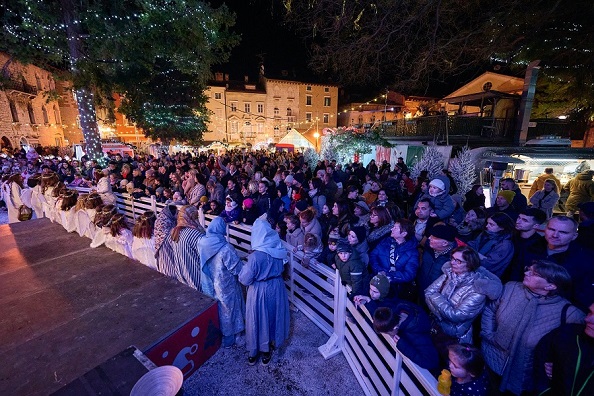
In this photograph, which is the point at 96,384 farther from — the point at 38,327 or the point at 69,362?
the point at 38,327

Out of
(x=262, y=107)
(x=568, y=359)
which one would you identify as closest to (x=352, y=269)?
(x=568, y=359)

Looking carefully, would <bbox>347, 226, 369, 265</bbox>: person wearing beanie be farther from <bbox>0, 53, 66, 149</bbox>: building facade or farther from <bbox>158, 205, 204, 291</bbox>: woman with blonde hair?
<bbox>0, 53, 66, 149</bbox>: building facade

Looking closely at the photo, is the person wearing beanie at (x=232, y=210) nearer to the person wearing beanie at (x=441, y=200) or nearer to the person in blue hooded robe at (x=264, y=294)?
the person in blue hooded robe at (x=264, y=294)

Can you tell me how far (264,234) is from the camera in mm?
3197

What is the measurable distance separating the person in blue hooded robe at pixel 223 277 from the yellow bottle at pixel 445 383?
8.04ft

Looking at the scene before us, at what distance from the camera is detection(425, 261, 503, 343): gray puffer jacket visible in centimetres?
223

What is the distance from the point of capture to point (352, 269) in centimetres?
320

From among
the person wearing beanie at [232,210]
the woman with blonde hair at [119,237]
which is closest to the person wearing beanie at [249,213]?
the person wearing beanie at [232,210]

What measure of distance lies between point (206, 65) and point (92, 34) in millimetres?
4554

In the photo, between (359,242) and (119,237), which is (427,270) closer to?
(359,242)

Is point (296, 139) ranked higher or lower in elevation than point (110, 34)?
lower

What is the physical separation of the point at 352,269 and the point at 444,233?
3.68 feet

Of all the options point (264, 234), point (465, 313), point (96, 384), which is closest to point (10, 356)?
point (96, 384)

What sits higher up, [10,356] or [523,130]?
[523,130]
